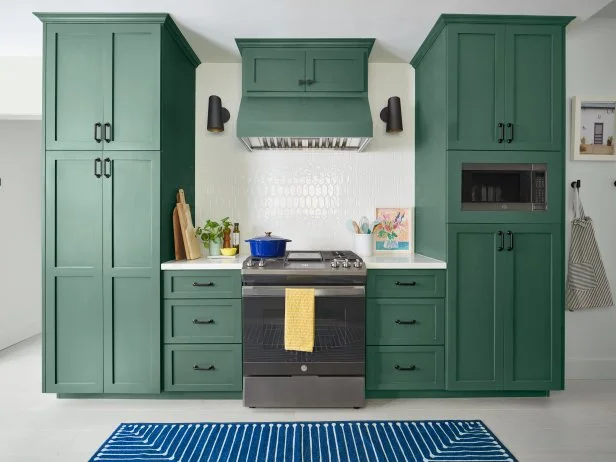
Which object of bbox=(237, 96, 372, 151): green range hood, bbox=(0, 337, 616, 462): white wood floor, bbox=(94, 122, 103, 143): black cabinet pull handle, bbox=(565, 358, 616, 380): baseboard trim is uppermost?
bbox=(237, 96, 372, 151): green range hood

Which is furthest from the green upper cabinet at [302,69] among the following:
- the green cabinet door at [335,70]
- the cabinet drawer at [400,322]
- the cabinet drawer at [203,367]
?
the cabinet drawer at [203,367]

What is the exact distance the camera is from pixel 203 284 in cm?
273

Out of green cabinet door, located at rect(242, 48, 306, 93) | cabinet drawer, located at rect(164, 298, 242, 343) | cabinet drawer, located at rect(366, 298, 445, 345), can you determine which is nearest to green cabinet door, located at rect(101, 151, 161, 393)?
cabinet drawer, located at rect(164, 298, 242, 343)

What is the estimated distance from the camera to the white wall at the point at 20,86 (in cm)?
338

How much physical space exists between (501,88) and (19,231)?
15.1 ft

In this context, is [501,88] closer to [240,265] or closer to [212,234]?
[240,265]

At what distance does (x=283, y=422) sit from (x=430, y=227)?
1630 mm

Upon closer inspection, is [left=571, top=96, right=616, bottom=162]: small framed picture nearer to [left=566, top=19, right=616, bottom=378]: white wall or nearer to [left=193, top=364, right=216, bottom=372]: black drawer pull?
[left=566, top=19, right=616, bottom=378]: white wall

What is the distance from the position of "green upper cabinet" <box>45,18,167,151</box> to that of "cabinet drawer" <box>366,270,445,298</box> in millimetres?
1633

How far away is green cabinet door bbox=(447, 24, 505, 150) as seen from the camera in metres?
2.70

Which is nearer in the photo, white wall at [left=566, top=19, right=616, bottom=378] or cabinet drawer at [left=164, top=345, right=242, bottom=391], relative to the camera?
cabinet drawer at [left=164, top=345, right=242, bottom=391]

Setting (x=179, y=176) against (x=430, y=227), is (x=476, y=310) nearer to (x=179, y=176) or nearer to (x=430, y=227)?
(x=430, y=227)

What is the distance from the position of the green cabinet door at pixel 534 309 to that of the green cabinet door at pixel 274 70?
1804 mm

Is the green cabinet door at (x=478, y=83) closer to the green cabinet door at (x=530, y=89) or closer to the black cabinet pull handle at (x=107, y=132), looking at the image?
the green cabinet door at (x=530, y=89)
